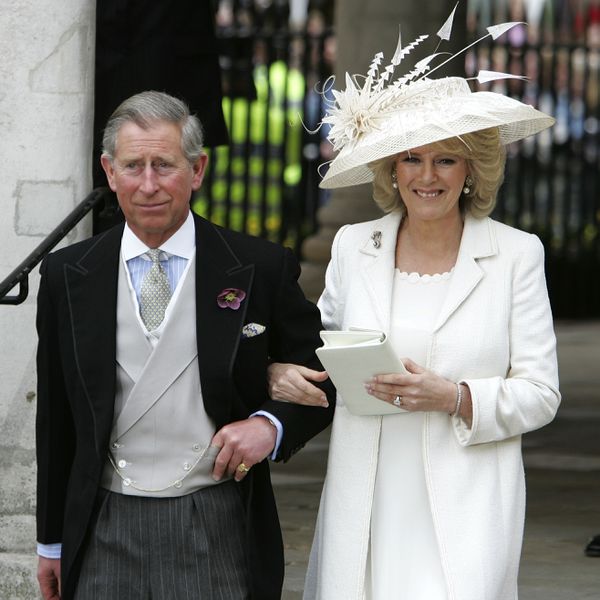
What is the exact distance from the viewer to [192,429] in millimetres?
3652

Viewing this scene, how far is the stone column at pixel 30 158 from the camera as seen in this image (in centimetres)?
531

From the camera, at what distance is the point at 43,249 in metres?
4.91

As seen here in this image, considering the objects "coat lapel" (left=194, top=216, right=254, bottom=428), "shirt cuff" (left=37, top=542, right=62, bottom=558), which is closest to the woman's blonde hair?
"coat lapel" (left=194, top=216, right=254, bottom=428)

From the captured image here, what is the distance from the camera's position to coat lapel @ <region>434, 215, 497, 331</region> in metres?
3.84

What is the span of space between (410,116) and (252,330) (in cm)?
69

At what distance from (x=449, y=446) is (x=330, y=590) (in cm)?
49

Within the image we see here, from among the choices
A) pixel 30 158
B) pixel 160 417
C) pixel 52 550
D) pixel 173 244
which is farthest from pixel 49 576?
pixel 30 158

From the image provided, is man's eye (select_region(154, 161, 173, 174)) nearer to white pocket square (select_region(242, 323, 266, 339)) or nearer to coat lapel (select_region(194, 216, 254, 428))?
coat lapel (select_region(194, 216, 254, 428))

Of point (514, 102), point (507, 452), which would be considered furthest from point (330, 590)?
point (514, 102)

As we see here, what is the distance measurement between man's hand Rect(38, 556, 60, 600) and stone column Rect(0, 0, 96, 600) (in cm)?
147

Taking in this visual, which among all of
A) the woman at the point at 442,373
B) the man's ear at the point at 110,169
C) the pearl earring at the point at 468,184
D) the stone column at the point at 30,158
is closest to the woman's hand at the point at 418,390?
the woman at the point at 442,373

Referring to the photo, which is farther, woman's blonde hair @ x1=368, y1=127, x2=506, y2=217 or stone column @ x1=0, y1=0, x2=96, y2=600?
stone column @ x1=0, y1=0, x2=96, y2=600

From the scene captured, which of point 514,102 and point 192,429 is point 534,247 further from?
point 192,429

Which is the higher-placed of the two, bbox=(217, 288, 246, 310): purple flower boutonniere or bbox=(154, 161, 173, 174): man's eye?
bbox=(154, 161, 173, 174): man's eye
